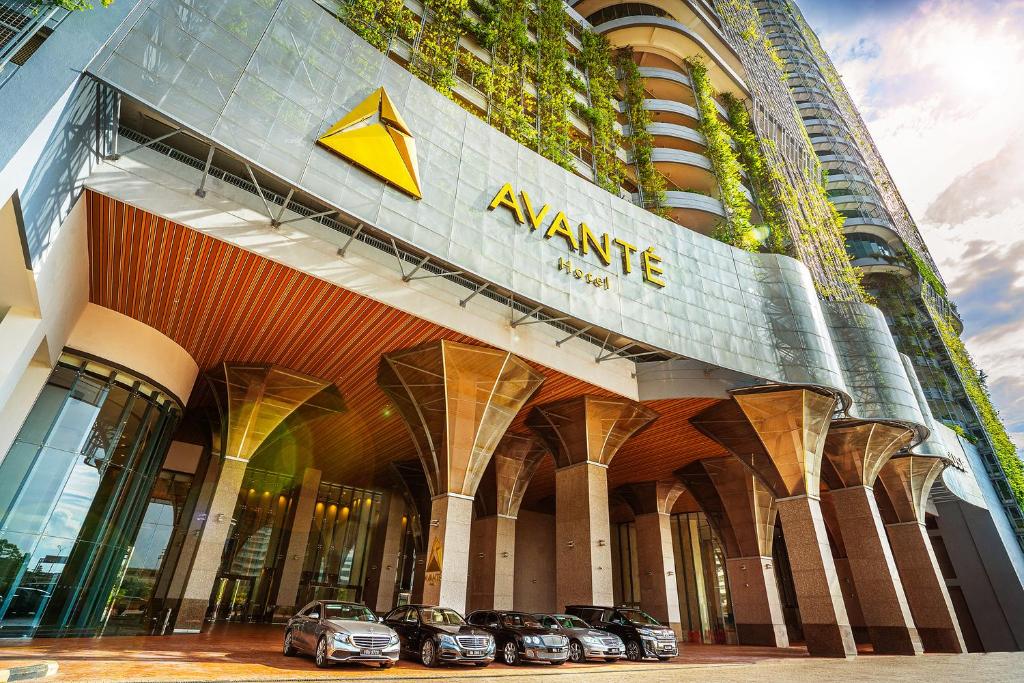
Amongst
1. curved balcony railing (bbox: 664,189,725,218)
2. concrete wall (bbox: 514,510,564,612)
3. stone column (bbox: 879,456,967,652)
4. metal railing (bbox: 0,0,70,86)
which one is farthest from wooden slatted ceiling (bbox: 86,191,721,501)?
concrete wall (bbox: 514,510,564,612)

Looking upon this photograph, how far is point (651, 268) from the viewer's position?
21344mm

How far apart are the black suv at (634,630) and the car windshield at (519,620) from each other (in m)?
3.06

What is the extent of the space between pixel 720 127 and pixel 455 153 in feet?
80.3

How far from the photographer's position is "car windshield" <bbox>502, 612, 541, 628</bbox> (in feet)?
43.5

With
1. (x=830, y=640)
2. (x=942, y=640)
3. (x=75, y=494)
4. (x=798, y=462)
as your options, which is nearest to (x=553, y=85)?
(x=798, y=462)

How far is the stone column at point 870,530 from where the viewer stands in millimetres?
20688

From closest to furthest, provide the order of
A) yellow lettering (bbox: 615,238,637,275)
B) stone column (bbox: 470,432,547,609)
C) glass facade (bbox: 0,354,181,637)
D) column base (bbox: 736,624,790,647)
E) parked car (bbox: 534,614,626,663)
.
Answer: glass facade (bbox: 0,354,181,637) < parked car (bbox: 534,614,626,663) < yellow lettering (bbox: 615,238,637,275) < stone column (bbox: 470,432,547,609) < column base (bbox: 736,624,790,647)

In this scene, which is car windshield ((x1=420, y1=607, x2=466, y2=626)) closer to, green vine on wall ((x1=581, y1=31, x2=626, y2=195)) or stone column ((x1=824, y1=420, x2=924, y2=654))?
stone column ((x1=824, y1=420, x2=924, y2=654))

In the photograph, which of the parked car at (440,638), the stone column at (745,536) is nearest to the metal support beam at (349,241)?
the parked car at (440,638)

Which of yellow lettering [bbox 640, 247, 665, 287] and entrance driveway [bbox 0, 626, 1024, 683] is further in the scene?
yellow lettering [bbox 640, 247, 665, 287]

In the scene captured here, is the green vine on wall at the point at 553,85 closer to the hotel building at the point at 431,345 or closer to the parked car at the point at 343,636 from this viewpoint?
the hotel building at the point at 431,345

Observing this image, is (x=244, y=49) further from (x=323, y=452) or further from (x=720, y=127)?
(x=720, y=127)

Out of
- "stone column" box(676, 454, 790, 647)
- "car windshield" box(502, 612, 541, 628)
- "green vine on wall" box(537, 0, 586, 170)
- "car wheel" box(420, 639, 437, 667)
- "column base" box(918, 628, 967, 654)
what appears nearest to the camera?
"car wheel" box(420, 639, 437, 667)

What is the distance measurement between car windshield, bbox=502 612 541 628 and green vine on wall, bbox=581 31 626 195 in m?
20.3
